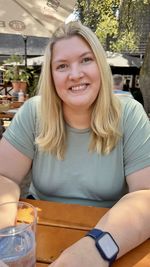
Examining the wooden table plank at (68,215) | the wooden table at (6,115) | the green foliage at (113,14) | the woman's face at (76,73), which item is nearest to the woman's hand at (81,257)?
the wooden table plank at (68,215)

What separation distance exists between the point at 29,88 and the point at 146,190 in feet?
14.5

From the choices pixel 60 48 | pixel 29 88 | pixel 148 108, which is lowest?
pixel 148 108

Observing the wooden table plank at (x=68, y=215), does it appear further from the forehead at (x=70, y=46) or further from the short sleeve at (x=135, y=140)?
the forehead at (x=70, y=46)

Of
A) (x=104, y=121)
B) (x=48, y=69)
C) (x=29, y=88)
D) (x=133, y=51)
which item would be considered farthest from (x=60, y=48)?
(x=133, y=51)

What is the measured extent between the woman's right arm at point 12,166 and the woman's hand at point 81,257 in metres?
0.44

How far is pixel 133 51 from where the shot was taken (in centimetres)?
1908

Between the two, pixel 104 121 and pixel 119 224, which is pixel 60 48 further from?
pixel 119 224

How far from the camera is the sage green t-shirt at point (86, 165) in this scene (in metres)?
1.29

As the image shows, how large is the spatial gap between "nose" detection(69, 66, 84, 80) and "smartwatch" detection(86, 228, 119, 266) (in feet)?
2.20

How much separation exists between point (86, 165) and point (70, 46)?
498 millimetres

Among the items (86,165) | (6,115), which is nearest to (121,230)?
(86,165)

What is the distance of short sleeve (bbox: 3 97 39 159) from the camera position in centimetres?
136

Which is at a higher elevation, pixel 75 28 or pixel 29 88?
pixel 75 28

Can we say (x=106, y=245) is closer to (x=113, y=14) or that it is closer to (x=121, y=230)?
(x=121, y=230)
